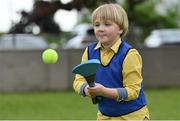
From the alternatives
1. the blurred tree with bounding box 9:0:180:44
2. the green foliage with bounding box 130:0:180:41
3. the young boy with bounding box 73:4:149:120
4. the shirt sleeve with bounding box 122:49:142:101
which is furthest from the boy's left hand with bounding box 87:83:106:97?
the green foliage with bounding box 130:0:180:41

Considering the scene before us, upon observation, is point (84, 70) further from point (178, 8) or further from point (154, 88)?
point (178, 8)

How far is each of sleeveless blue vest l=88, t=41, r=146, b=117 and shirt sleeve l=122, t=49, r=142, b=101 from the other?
0.04 metres

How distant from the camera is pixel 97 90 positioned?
396 cm

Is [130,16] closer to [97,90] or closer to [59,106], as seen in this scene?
[59,106]

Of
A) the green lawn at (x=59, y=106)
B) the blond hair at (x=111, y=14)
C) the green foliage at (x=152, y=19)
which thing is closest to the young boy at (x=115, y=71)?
the blond hair at (x=111, y=14)

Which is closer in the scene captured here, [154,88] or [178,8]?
[154,88]

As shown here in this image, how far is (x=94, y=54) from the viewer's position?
4.49 m

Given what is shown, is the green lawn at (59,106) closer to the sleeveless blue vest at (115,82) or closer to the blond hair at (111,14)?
the sleeveless blue vest at (115,82)

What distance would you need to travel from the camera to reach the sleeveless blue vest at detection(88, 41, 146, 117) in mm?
4312

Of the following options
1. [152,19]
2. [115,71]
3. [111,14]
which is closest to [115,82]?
[115,71]

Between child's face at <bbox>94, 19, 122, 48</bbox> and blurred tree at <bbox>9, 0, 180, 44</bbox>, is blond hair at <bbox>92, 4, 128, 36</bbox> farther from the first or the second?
blurred tree at <bbox>9, 0, 180, 44</bbox>

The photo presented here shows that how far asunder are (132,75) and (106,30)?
1.25 ft

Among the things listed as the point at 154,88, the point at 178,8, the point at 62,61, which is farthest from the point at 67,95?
→ the point at 178,8

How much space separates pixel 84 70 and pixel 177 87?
14770 millimetres
